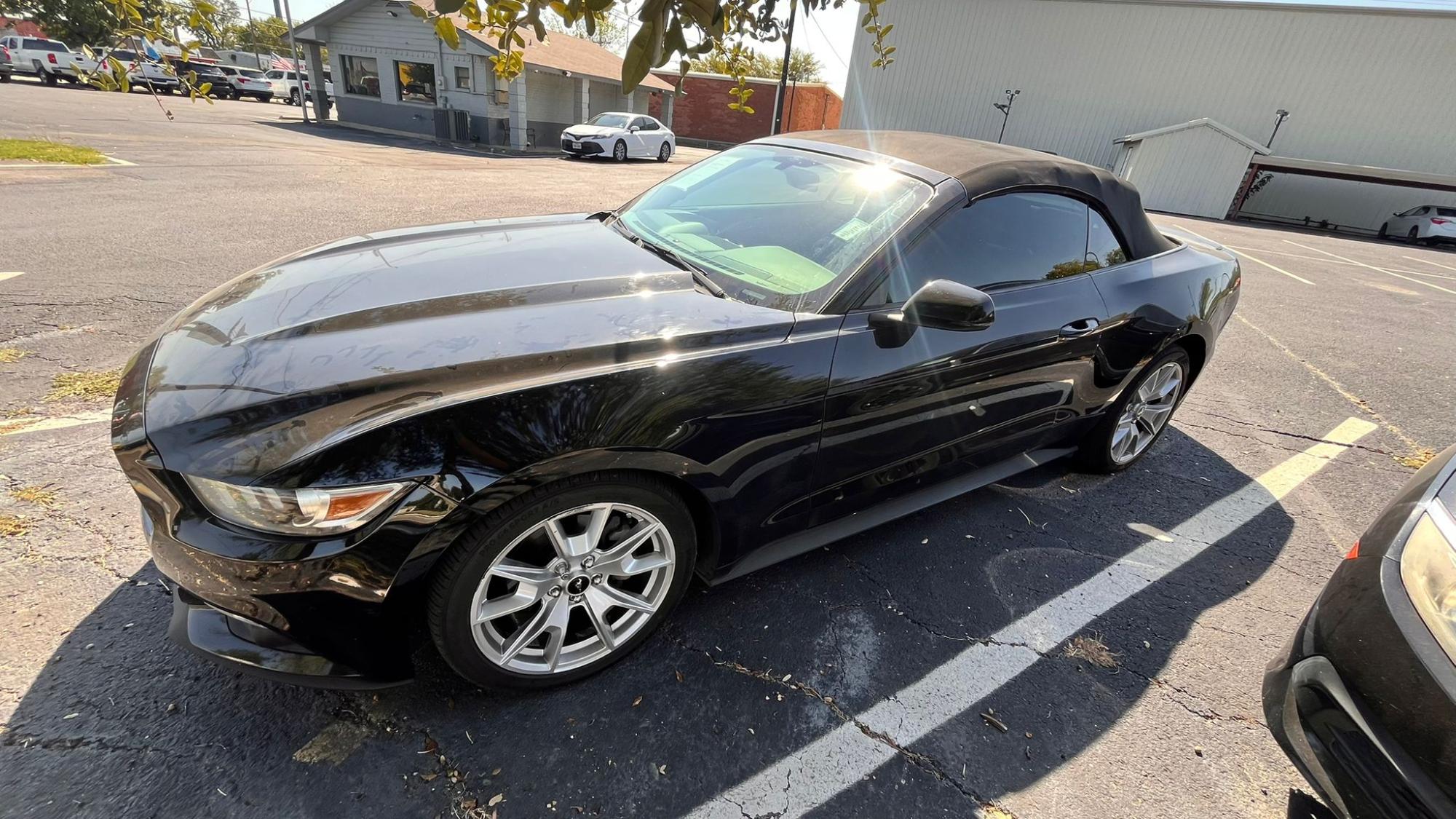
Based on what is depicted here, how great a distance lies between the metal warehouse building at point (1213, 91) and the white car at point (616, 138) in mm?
14386

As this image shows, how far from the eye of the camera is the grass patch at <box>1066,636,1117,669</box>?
7.45 ft

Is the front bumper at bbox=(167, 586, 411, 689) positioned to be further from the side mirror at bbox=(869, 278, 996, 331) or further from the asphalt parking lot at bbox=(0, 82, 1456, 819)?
the side mirror at bbox=(869, 278, 996, 331)

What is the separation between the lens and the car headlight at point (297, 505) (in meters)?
1.50

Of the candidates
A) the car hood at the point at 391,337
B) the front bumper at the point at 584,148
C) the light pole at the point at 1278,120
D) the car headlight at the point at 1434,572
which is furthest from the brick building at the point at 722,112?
the car headlight at the point at 1434,572

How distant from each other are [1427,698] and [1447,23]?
38788 millimetres

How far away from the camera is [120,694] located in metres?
1.78

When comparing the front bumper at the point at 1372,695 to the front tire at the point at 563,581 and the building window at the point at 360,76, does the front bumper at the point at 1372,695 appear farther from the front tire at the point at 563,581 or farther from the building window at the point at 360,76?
the building window at the point at 360,76

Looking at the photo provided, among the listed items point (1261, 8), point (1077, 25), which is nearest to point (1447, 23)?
point (1261, 8)

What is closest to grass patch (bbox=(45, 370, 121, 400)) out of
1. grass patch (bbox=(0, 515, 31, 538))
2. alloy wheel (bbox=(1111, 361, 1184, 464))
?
grass patch (bbox=(0, 515, 31, 538))

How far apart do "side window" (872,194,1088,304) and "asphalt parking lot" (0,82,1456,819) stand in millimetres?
1128

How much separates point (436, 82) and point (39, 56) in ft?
57.9

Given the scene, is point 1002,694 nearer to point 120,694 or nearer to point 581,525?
point 581,525

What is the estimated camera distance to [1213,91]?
2716cm

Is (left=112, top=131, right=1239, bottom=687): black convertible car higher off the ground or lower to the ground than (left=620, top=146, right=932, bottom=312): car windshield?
lower
